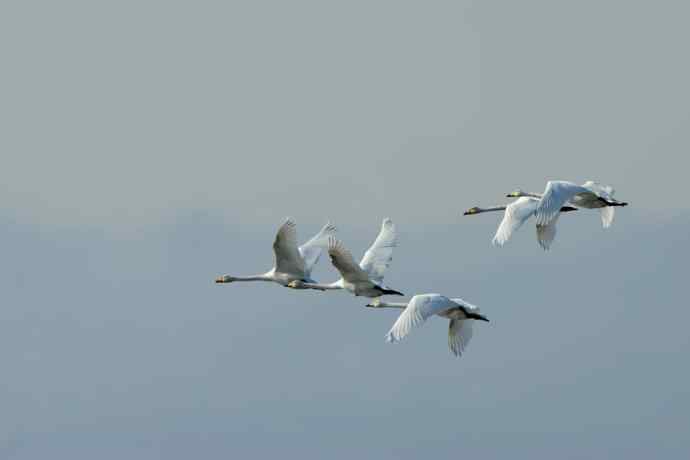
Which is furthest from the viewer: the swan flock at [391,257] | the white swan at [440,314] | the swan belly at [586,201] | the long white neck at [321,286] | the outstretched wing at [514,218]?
the long white neck at [321,286]

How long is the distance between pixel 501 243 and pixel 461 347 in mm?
2912

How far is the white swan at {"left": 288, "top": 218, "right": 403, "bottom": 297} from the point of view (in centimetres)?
5825

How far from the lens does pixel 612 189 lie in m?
67.8

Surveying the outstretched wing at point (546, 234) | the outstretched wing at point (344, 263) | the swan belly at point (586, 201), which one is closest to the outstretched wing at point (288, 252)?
the outstretched wing at point (344, 263)

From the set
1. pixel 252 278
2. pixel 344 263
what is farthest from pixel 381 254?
pixel 252 278

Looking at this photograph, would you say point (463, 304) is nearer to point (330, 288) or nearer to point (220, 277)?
point (330, 288)

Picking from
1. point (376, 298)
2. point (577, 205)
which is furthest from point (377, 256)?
point (577, 205)

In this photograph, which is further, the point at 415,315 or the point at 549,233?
the point at 549,233

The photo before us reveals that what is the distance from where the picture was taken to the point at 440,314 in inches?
2251

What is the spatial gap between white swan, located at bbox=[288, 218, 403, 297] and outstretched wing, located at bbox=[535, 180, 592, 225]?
15.9ft

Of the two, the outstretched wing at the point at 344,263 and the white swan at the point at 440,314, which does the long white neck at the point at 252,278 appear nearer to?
the white swan at the point at 440,314

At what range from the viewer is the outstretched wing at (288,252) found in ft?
197

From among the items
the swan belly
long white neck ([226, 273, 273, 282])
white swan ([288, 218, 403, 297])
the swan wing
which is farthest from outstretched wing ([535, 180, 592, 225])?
long white neck ([226, 273, 273, 282])

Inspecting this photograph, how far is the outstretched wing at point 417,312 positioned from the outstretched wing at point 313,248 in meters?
7.97
